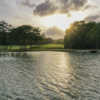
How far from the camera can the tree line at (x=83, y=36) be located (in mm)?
84375

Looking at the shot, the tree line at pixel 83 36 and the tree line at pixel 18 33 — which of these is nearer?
the tree line at pixel 83 36

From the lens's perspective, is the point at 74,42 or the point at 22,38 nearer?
the point at 74,42

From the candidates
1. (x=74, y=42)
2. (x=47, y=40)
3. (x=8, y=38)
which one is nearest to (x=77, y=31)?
(x=74, y=42)

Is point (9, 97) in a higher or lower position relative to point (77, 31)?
lower

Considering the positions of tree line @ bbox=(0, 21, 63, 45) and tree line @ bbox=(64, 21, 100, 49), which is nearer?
tree line @ bbox=(64, 21, 100, 49)

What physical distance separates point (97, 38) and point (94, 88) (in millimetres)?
76353

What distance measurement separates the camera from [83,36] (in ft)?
295

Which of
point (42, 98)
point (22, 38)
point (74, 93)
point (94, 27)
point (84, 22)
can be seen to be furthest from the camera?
point (22, 38)

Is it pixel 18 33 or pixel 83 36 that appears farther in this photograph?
pixel 18 33

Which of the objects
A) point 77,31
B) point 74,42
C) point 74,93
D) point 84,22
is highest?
point 84,22

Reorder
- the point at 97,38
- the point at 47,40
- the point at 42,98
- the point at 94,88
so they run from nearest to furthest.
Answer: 1. the point at 42,98
2. the point at 94,88
3. the point at 97,38
4. the point at 47,40

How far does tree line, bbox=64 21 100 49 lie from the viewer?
277 feet

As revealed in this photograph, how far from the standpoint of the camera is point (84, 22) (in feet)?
316

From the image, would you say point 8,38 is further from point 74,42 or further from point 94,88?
point 94,88
